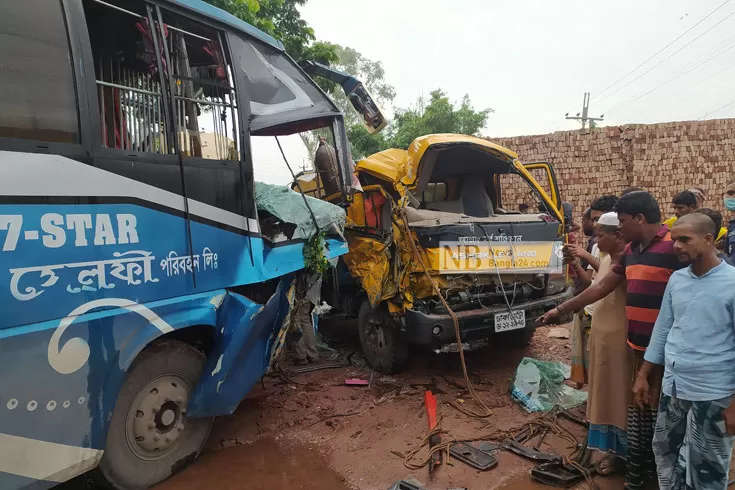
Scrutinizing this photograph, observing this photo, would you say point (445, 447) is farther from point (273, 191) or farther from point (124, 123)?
point (124, 123)

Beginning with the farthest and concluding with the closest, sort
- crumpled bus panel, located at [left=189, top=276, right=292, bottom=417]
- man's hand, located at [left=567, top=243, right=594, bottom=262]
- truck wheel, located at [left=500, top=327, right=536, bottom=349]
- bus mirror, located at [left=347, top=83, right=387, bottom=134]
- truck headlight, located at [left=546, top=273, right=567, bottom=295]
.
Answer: bus mirror, located at [left=347, top=83, right=387, bottom=134] < truck wheel, located at [left=500, top=327, right=536, bottom=349] < truck headlight, located at [left=546, top=273, right=567, bottom=295] < man's hand, located at [left=567, top=243, right=594, bottom=262] < crumpled bus panel, located at [left=189, top=276, right=292, bottom=417]

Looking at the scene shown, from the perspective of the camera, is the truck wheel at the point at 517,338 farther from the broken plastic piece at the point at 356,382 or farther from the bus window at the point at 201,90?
the bus window at the point at 201,90

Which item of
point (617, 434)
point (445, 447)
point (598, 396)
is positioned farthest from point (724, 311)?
point (445, 447)

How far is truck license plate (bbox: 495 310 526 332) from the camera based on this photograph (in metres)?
4.43

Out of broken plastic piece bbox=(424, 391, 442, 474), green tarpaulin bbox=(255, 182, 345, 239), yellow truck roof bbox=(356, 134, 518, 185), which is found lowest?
broken plastic piece bbox=(424, 391, 442, 474)

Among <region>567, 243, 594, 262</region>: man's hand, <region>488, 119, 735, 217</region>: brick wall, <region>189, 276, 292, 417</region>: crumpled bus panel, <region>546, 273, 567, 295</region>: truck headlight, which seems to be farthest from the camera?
<region>488, 119, 735, 217</region>: brick wall

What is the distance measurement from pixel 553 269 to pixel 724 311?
2.87 meters

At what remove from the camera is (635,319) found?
269cm

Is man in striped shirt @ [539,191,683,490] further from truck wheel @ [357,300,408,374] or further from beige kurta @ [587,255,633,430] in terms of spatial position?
truck wheel @ [357,300,408,374]

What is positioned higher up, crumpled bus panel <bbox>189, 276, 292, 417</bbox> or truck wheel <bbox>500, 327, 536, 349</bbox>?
crumpled bus panel <bbox>189, 276, 292, 417</bbox>

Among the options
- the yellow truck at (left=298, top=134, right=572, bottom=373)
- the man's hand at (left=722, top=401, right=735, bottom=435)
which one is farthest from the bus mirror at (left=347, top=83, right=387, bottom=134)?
the man's hand at (left=722, top=401, right=735, bottom=435)

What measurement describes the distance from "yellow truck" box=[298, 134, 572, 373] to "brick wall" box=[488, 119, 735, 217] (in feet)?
14.4

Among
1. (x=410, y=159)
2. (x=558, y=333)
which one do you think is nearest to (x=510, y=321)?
(x=410, y=159)

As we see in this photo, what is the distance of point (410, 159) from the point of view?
16.0 ft
